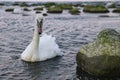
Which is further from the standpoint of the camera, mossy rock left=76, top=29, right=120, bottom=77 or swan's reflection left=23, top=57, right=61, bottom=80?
swan's reflection left=23, top=57, right=61, bottom=80

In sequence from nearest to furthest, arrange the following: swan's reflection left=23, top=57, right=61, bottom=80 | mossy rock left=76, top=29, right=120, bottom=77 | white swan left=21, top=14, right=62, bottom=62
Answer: mossy rock left=76, top=29, right=120, bottom=77 → swan's reflection left=23, top=57, right=61, bottom=80 → white swan left=21, top=14, right=62, bottom=62

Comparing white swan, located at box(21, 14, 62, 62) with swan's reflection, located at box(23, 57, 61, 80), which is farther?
white swan, located at box(21, 14, 62, 62)

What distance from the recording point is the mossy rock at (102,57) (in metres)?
15.5

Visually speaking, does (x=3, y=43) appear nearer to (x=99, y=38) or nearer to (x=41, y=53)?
(x=41, y=53)

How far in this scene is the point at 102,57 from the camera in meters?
15.6

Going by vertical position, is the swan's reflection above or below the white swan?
below

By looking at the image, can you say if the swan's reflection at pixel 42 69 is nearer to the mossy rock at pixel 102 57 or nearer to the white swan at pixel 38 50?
the white swan at pixel 38 50

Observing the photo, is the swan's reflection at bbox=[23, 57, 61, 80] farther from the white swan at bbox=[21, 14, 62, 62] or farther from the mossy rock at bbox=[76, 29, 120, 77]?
the mossy rock at bbox=[76, 29, 120, 77]

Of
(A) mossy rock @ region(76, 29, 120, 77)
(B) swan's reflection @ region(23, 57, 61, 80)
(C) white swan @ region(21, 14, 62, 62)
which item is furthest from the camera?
(C) white swan @ region(21, 14, 62, 62)

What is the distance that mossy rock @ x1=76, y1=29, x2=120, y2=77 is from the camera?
1545cm

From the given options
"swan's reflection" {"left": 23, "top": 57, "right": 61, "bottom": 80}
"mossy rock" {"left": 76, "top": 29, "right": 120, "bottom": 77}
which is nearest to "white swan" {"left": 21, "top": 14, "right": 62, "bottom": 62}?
"swan's reflection" {"left": 23, "top": 57, "right": 61, "bottom": 80}

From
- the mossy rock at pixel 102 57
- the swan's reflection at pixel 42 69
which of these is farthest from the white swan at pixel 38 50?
the mossy rock at pixel 102 57

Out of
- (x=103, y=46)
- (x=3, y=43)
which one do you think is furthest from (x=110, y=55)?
(x=3, y=43)

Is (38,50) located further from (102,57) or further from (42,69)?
(102,57)
